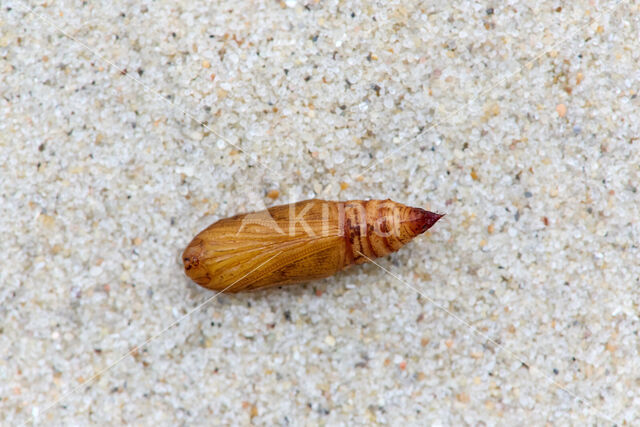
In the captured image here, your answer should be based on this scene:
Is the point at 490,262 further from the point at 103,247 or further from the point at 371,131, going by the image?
the point at 103,247

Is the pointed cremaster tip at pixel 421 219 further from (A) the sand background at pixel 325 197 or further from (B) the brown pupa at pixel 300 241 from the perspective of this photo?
(A) the sand background at pixel 325 197

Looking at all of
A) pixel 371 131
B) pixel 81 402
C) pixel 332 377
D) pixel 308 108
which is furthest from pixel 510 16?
pixel 81 402

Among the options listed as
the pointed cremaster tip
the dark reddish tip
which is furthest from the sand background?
the pointed cremaster tip

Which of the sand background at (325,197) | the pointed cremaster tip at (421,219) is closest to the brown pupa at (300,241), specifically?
the pointed cremaster tip at (421,219)

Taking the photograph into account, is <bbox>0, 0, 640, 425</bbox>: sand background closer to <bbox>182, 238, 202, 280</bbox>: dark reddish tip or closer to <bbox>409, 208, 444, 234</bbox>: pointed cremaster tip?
<bbox>182, 238, 202, 280</bbox>: dark reddish tip

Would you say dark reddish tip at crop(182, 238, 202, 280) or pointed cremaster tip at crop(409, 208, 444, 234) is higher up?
pointed cremaster tip at crop(409, 208, 444, 234)

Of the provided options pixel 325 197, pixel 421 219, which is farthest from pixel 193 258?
pixel 421 219
